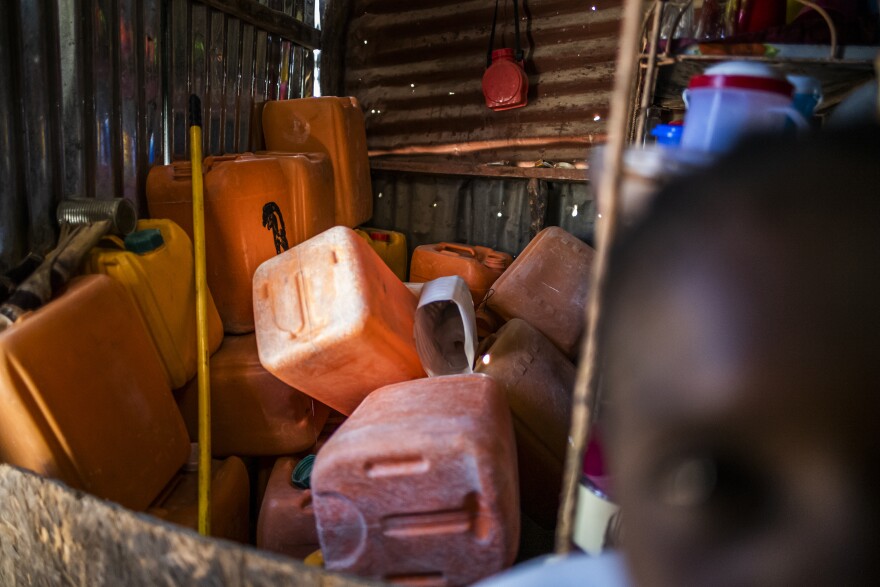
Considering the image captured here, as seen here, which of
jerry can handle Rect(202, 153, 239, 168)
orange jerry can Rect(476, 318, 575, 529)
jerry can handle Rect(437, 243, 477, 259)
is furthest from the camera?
jerry can handle Rect(437, 243, 477, 259)

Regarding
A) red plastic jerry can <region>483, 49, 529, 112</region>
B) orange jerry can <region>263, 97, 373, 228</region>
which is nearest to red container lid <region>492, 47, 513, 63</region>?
red plastic jerry can <region>483, 49, 529, 112</region>

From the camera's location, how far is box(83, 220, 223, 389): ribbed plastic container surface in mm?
2148

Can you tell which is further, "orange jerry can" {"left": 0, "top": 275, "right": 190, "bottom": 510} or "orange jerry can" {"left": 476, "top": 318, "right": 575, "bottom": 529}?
"orange jerry can" {"left": 476, "top": 318, "right": 575, "bottom": 529}

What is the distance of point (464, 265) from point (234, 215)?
1496 mm

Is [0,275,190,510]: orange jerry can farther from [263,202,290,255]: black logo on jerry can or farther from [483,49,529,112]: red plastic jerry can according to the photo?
[483,49,529,112]: red plastic jerry can

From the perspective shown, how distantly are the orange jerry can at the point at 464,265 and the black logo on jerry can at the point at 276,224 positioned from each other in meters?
1.13

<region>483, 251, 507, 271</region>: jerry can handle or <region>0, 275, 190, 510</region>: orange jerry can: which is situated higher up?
<region>483, 251, 507, 271</region>: jerry can handle

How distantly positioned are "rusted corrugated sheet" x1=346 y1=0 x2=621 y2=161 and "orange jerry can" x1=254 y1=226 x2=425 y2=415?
2.24 m

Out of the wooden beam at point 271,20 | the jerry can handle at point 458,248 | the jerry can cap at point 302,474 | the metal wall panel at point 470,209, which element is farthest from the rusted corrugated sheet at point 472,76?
the jerry can cap at point 302,474

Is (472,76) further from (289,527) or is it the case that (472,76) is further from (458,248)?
(289,527)

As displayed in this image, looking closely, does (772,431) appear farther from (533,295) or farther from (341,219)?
(341,219)

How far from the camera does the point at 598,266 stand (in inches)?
28.1

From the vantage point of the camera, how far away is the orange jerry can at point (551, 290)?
291 cm

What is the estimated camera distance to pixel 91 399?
5.76 ft
